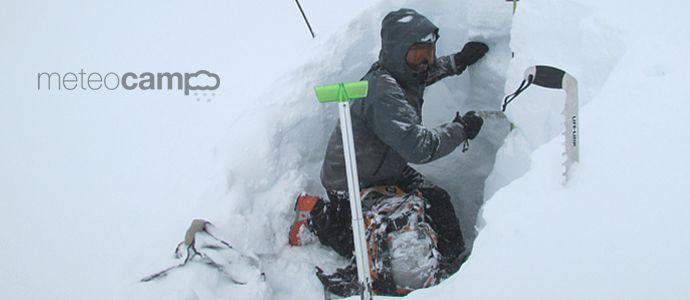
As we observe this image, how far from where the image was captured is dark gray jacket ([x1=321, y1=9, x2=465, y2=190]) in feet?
8.45

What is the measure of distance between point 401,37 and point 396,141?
0.50 m

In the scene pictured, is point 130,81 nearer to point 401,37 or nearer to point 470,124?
point 401,37

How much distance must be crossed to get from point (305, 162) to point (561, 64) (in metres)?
1.45

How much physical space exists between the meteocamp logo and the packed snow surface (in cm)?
9

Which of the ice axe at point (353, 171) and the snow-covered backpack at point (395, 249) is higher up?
the ice axe at point (353, 171)

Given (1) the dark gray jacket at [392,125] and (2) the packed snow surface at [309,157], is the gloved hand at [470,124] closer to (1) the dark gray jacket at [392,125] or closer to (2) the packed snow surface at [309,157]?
(1) the dark gray jacket at [392,125]

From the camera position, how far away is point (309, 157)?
321cm

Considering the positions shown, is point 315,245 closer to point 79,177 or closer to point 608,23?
point 79,177

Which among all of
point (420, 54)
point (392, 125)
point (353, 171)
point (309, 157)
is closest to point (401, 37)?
point (420, 54)

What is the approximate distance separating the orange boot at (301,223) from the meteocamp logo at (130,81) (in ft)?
4.50

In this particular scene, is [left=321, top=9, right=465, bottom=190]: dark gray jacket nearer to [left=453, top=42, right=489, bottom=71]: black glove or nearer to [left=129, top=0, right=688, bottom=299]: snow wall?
[left=129, top=0, right=688, bottom=299]: snow wall

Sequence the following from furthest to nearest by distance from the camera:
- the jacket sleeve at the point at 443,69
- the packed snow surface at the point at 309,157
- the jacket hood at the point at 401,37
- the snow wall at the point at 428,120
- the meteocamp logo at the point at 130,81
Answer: the meteocamp logo at the point at 130,81 → the jacket sleeve at the point at 443,69 → the jacket hood at the point at 401,37 → the snow wall at the point at 428,120 → the packed snow surface at the point at 309,157

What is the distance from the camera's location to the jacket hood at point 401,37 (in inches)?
104

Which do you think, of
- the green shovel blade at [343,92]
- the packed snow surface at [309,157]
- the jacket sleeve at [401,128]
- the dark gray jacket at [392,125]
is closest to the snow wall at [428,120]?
the packed snow surface at [309,157]
